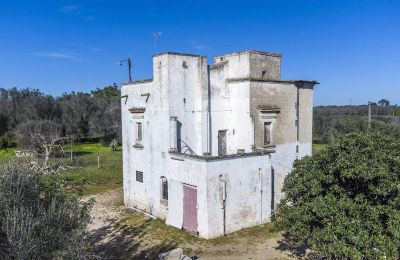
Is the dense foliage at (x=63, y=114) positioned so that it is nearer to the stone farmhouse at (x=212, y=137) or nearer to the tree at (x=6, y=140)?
the tree at (x=6, y=140)

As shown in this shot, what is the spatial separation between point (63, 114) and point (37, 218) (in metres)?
55.3

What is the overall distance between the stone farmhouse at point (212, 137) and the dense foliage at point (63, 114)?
128 feet

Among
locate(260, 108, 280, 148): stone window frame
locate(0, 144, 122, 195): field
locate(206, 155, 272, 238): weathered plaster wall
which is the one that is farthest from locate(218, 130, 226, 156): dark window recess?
locate(0, 144, 122, 195): field

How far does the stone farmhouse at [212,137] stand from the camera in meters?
16.7

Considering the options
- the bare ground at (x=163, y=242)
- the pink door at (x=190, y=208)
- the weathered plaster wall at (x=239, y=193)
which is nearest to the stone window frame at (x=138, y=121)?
the bare ground at (x=163, y=242)

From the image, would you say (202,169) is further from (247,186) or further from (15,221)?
(15,221)

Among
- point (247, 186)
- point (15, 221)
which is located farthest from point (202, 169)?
point (15, 221)

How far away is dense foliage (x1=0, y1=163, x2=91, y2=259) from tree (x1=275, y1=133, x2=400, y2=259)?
641 centimetres

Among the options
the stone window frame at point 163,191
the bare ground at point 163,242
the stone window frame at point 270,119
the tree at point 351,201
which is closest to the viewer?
the tree at point 351,201

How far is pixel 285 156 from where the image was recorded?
20.8m

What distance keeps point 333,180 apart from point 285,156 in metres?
10.2

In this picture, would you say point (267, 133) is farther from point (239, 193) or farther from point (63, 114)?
point (63, 114)

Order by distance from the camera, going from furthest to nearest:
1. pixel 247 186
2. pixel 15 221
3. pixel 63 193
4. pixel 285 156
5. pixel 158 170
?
pixel 285 156
pixel 158 170
pixel 247 186
pixel 63 193
pixel 15 221

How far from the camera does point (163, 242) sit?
15.9 metres
